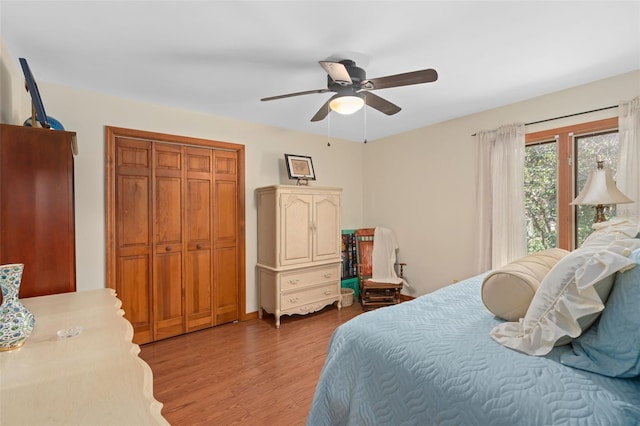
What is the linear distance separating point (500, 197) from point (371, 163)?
6.75ft

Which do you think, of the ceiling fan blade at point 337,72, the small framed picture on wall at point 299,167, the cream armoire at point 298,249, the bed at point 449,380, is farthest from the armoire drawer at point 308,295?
the ceiling fan blade at point 337,72

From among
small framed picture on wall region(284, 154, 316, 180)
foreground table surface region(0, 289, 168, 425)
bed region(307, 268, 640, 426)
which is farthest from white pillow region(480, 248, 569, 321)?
small framed picture on wall region(284, 154, 316, 180)

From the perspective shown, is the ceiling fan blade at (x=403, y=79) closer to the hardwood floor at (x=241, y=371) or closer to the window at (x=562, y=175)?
the window at (x=562, y=175)

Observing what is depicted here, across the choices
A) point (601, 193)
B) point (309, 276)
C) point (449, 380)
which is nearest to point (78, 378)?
point (449, 380)

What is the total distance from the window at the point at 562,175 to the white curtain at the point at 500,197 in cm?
15

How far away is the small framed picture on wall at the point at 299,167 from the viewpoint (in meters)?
3.85

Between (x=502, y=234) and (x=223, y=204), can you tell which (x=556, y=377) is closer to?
(x=502, y=234)

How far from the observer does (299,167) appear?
394cm

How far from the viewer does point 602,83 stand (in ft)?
8.37

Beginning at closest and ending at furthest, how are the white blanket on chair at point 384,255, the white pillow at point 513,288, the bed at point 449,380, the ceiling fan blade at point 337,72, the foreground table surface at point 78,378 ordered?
the foreground table surface at point 78,378, the bed at point 449,380, the white pillow at point 513,288, the ceiling fan blade at point 337,72, the white blanket on chair at point 384,255

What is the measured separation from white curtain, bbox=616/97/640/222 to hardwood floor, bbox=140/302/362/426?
286cm

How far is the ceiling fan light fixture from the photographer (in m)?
2.17

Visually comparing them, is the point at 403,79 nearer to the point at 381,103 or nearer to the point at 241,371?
the point at 381,103

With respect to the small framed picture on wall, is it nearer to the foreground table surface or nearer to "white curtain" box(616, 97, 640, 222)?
the foreground table surface
